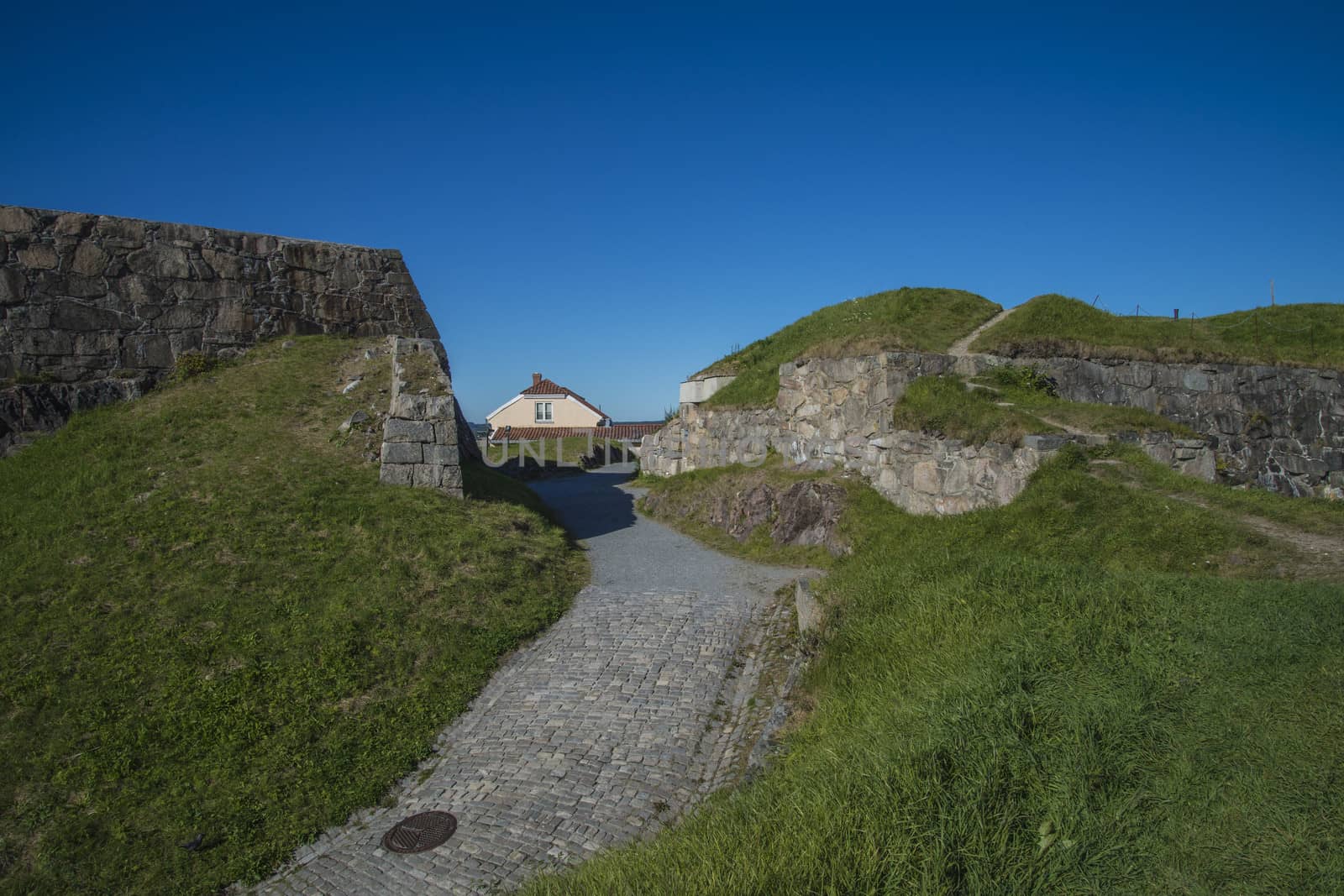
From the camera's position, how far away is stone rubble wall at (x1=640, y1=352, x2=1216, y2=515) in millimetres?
10718

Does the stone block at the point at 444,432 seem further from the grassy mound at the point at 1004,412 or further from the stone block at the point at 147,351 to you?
the grassy mound at the point at 1004,412

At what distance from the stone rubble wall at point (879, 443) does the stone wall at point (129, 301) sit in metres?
9.21

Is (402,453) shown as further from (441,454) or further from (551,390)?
(551,390)

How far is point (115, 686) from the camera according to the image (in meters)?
6.83

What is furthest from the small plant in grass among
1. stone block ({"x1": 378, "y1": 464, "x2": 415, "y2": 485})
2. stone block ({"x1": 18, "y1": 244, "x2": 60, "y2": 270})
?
stone block ({"x1": 18, "y1": 244, "x2": 60, "y2": 270})

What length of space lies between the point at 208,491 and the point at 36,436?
4.08 m

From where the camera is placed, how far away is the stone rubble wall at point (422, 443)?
11719 mm

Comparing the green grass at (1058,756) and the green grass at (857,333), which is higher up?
the green grass at (857,333)

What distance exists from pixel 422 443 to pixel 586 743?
681 centimetres

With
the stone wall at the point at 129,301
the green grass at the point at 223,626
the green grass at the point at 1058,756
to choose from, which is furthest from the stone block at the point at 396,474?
the green grass at the point at 1058,756

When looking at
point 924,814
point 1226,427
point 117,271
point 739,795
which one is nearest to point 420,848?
point 739,795

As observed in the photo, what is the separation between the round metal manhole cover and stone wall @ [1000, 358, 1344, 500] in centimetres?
1329

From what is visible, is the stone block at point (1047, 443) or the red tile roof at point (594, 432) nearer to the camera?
the stone block at point (1047, 443)

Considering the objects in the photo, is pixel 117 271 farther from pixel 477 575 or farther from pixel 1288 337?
pixel 1288 337
